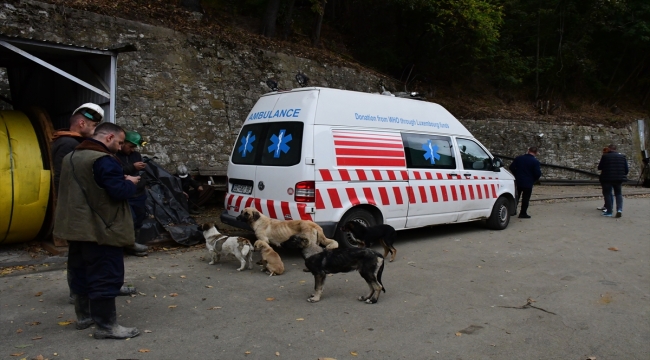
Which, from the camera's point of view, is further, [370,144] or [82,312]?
[370,144]

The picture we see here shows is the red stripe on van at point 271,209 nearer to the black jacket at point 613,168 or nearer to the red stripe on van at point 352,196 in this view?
the red stripe on van at point 352,196

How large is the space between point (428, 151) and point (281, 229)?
3175 mm

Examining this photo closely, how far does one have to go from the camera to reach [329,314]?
507 cm

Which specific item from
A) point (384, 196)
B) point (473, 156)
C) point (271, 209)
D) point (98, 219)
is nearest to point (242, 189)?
point (271, 209)

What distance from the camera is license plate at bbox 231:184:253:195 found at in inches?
298

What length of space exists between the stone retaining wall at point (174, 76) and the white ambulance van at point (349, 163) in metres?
4.28

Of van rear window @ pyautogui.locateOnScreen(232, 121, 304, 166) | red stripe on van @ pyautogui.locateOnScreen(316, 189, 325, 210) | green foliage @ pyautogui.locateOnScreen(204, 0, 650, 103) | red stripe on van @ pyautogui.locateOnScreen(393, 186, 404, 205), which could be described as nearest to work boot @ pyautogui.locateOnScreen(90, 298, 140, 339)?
red stripe on van @ pyautogui.locateOnScreen(316, 189, 325, 210)

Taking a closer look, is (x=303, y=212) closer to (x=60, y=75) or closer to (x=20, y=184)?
(x=20, y=184)

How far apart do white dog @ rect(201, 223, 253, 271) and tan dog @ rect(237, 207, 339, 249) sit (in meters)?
0.25

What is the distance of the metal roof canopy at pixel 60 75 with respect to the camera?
275 inches

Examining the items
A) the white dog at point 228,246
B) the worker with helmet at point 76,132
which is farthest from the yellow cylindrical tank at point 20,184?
the white dog at point 228,246

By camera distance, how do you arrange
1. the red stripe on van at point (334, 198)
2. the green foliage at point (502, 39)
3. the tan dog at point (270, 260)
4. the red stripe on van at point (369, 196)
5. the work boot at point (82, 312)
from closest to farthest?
the work boot at point (82, 312)
the tan dog at point (270, 260)
the red stripe on van at point (334, 198)
the red stripe on van at point (369, 196)
the green foliage at point (502, 39)

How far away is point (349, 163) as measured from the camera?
737 centimetres

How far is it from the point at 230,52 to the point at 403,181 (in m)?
7.31
